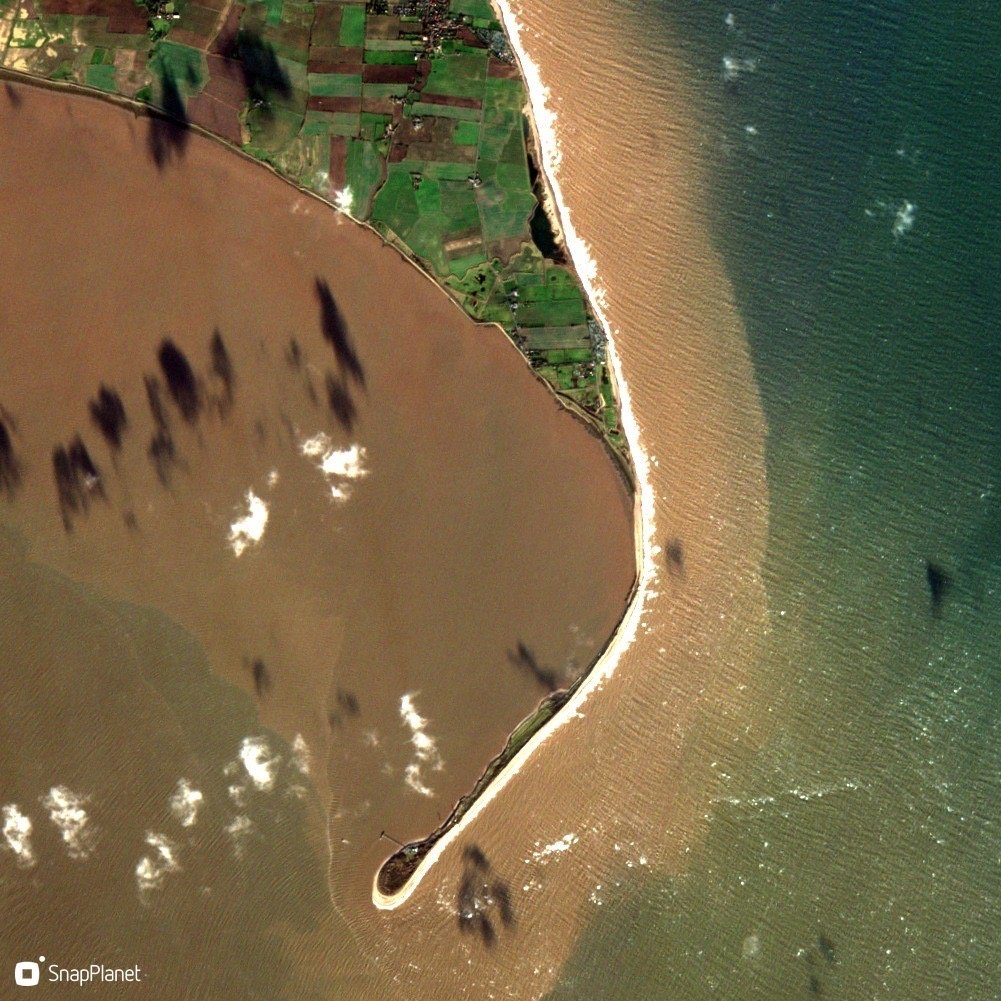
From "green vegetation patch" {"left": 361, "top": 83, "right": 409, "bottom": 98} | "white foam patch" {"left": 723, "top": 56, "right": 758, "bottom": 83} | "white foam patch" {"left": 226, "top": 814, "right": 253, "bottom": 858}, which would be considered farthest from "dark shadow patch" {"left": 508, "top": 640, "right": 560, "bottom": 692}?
"white foam patch" {"left": 723, "top": 56, "right": 758, "bottom": 83}

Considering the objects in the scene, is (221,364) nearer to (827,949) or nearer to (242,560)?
(242,560)

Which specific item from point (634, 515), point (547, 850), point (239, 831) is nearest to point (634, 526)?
point (634, 515)

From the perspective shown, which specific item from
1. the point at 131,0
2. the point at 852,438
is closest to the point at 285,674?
the point at 852,438

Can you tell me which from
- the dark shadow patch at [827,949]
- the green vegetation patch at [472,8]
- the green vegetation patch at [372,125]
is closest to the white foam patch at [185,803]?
the dark shadow patch at [827,949]

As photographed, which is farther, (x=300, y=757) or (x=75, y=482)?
(x=300, y=757)

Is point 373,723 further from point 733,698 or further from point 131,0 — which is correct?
point 131,0

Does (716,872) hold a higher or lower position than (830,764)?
lower

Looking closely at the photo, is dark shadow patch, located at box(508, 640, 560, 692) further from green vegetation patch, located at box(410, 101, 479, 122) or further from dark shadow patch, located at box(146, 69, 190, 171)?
dark shadow patch, located at box(146, 69, 190, 171)
